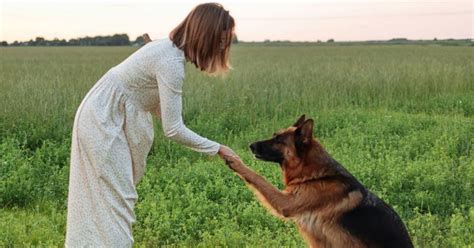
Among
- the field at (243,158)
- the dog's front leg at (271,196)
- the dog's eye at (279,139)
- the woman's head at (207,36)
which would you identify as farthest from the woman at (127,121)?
the field at (243,158)

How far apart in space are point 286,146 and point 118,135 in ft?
4.44

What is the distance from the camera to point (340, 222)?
3.94 metres

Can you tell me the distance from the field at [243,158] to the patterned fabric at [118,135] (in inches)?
59.8

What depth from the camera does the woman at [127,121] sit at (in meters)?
3.29

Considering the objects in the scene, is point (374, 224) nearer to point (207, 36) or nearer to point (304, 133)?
point (304, 133)

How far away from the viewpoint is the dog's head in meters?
4.19

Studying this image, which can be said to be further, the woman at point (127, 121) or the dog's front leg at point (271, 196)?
the dog's front leg at point (271, 196)

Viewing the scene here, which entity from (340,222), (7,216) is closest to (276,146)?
(340,222)

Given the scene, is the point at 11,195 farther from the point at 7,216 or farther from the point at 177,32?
the point at 177,32

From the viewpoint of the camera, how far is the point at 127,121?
3.47 m

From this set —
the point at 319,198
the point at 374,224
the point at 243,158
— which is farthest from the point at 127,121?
the point at 243,158

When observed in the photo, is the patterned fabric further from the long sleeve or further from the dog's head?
the dog's head

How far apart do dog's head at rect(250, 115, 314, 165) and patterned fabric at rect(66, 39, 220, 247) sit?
0.74m

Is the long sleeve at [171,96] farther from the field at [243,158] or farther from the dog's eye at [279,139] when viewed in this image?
the field at [243,158]
